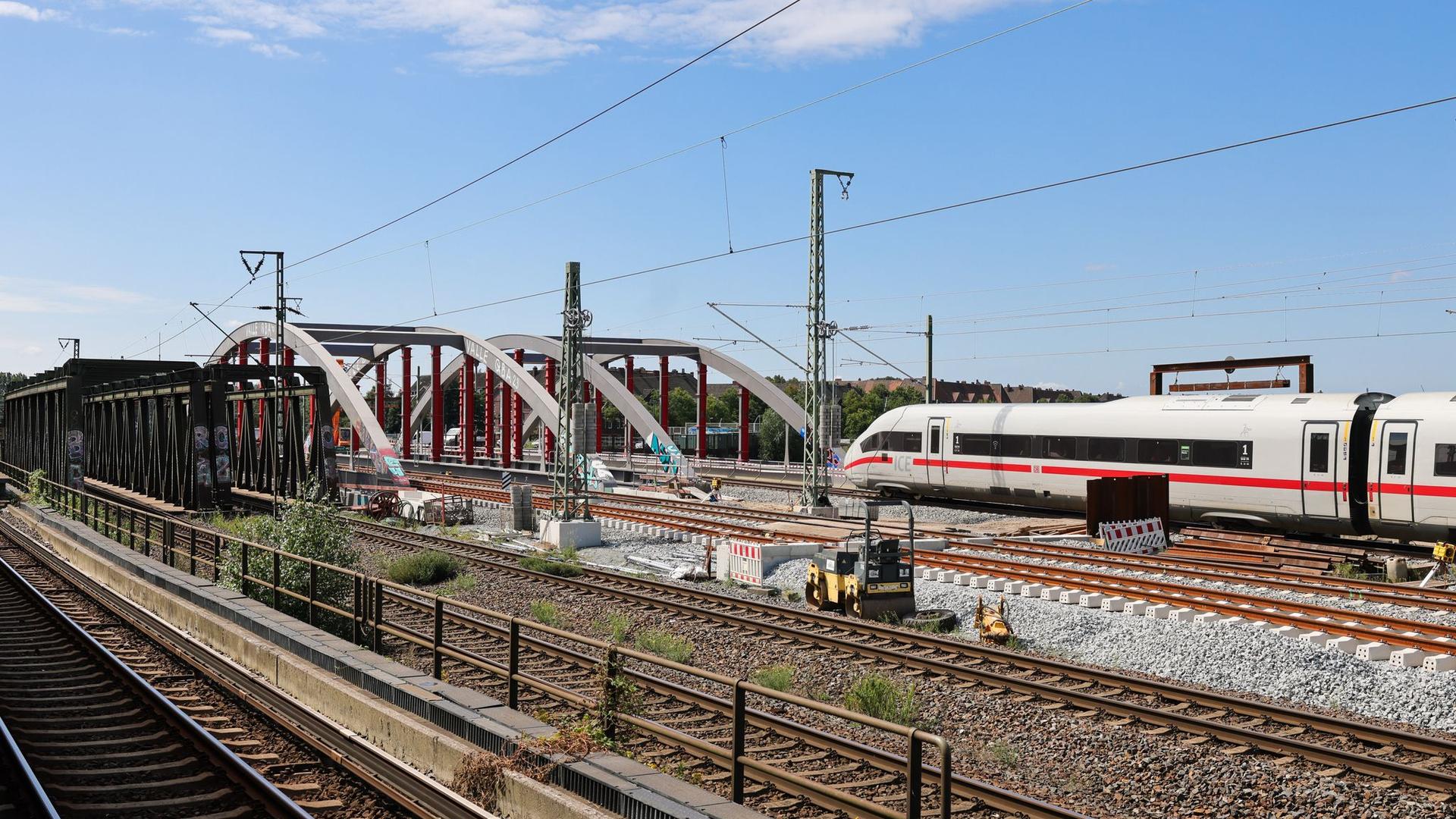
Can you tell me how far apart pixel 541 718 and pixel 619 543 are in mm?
19158

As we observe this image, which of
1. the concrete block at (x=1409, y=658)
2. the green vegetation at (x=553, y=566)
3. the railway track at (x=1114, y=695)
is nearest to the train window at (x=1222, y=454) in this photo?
the concrete block at (x=1409, y=658)

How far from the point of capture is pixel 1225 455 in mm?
26500

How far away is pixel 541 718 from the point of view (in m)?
9.84

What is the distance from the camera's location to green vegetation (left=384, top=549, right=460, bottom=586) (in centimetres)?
2142

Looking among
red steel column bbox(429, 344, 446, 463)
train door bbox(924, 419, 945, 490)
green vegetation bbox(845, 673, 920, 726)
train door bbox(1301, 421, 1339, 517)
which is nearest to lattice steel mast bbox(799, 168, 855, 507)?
train door bbox(924, 419, 945, 490)

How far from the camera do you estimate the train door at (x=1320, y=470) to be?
957 inches

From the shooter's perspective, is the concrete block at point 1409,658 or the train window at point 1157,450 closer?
the concrete block at point 1409,658

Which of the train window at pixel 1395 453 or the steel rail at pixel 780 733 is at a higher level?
the train window at pixel 1395 453

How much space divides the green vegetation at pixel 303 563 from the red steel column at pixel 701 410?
166 feet

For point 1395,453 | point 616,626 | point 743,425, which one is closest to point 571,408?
point 616,626

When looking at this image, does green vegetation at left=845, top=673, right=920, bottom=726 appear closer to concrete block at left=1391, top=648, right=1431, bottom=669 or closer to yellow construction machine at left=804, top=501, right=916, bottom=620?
yellow construction machine at left=804, top=501, right=916, bottom=620

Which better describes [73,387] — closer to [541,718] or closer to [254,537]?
[254,537]

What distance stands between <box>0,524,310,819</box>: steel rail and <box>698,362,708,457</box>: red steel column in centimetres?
5444

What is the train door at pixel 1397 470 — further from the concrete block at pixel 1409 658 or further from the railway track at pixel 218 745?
the railway track at pixel 218 745
